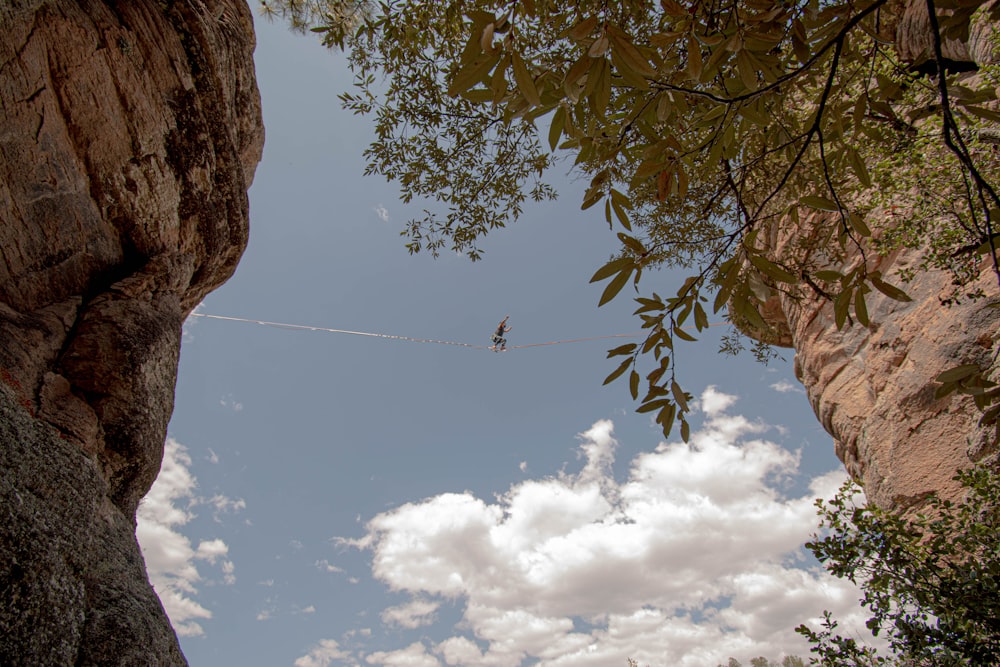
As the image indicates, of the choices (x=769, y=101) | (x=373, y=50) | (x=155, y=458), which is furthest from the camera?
(x=373, y=50)

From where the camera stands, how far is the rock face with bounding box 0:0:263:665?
2605 millimetres

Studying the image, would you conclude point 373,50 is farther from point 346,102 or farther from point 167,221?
point 167,221

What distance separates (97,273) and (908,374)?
1067cm

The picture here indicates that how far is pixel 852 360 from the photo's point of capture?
9.96 m

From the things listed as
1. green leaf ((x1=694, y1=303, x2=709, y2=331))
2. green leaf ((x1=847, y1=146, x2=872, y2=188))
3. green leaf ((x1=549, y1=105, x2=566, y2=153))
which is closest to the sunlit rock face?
green leaf ((x1=847, y1=146, x2=872, y2=188))

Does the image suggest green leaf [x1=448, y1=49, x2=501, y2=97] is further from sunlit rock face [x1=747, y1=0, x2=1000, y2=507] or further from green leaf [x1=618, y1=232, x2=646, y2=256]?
sunlit rock face [x1=747, y1=0, x2=1000, y2=507]

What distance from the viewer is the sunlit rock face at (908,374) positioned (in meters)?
7.10

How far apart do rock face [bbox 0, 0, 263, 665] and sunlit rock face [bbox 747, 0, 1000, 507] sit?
21.5 ft

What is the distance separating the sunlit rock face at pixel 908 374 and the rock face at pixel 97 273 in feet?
21.5

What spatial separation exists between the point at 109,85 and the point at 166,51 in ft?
2.76

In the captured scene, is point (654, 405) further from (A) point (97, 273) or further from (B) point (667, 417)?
(A) point (97, 273)

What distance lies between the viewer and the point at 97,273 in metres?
4.87

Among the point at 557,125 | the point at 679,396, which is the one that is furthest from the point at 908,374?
the point at 557,125

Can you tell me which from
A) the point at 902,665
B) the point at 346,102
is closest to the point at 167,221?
the point at 346,102
